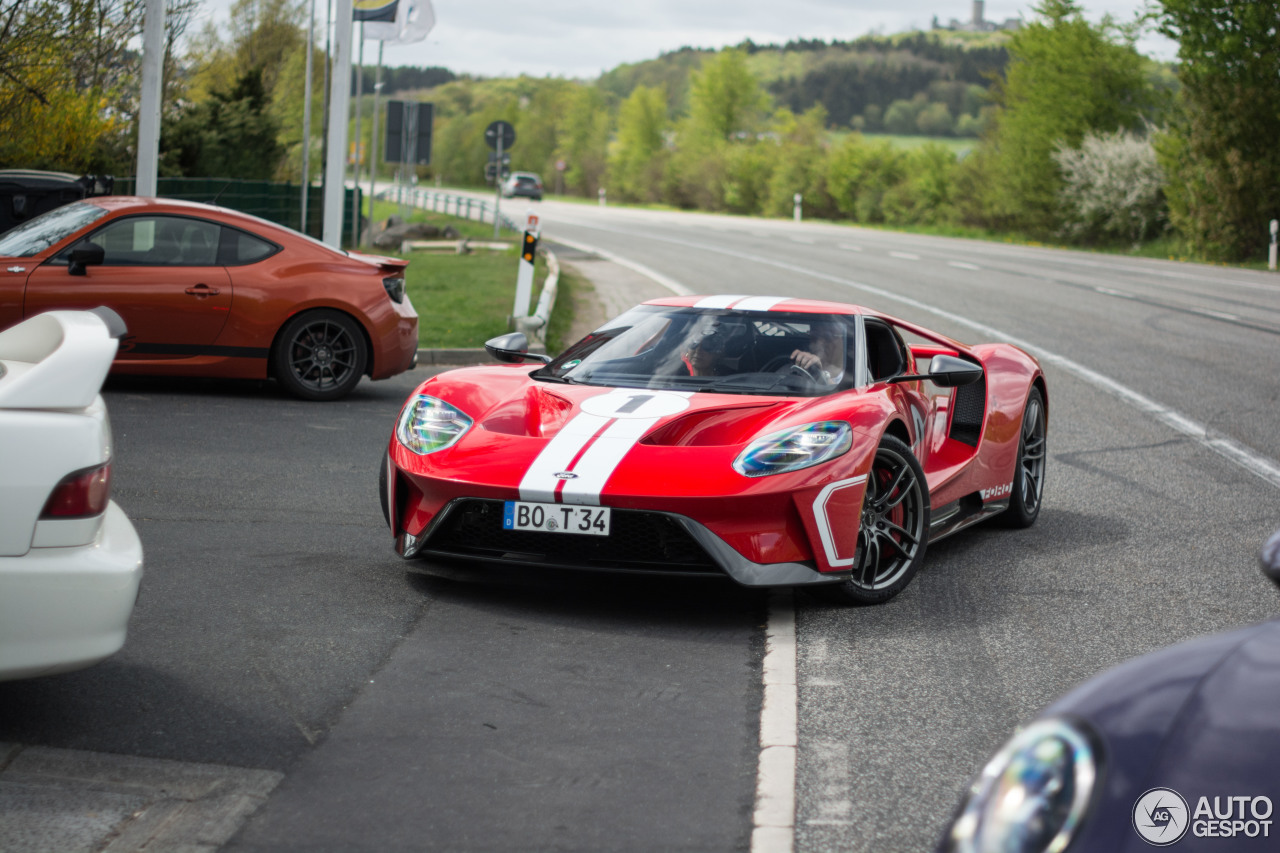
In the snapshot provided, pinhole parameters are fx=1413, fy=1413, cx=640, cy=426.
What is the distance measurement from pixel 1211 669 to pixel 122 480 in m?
6.23

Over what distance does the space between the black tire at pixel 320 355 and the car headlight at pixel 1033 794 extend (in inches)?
349

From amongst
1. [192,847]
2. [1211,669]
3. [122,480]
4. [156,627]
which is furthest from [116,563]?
[122,480]

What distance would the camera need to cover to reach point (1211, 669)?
1.84m

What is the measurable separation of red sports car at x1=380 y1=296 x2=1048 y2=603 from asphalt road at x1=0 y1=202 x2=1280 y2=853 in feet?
0.84

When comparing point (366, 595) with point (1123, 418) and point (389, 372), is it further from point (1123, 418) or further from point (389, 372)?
point (1123, 418)

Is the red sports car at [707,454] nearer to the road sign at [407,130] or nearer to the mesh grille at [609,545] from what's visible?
the mesh grille at [609,545]

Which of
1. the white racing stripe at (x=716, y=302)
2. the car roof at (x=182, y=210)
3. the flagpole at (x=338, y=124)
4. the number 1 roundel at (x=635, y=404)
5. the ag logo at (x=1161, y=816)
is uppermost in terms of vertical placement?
the flagpole at (x=338, y=124)

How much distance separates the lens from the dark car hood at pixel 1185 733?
1.64m

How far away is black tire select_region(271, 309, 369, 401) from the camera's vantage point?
10125 mm

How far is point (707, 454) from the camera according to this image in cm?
504

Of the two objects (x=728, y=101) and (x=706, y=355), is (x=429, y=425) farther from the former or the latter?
(x=728, y=101)

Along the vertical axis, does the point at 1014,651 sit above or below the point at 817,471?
below

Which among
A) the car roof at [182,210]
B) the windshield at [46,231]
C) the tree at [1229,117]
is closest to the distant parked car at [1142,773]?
the car roof at [182,210]

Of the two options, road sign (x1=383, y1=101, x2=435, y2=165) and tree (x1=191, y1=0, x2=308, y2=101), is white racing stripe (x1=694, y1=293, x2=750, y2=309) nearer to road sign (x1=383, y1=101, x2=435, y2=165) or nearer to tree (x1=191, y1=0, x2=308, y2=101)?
road sign (x1=383, y1=101, x2=435, y2=165)
